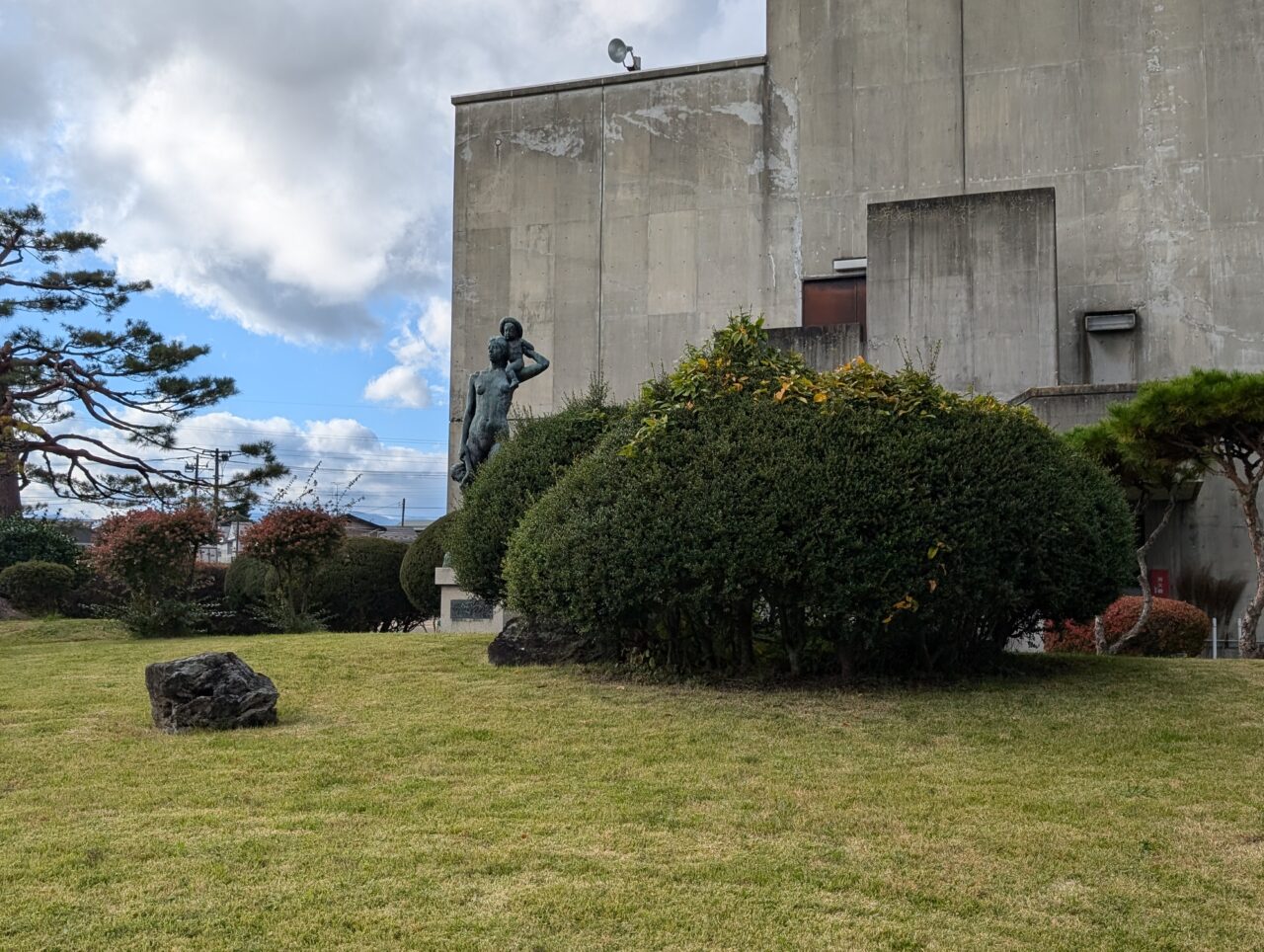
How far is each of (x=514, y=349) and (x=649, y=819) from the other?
382 inches

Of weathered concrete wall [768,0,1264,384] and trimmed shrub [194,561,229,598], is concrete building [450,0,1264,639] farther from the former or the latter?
trimmed shrub [194,561,229,598]

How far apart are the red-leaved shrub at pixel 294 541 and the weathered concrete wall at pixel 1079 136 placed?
9.39 meters

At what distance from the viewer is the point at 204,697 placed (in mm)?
7312

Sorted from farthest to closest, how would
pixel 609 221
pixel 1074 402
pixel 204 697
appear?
pixel 609 221 → pixel 1074 402 → pixel 204 697

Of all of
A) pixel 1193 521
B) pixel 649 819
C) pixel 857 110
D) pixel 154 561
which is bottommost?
pixel 649 819

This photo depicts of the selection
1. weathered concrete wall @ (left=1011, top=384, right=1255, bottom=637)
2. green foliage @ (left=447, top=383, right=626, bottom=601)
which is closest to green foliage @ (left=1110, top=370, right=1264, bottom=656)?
weathered concrete wall @ (left=1011, top=384, right=1255, bottom=637)

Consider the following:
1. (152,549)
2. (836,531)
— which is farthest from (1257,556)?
(152,549)

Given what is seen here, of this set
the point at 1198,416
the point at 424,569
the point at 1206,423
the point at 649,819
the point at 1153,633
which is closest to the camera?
the point at 649,819

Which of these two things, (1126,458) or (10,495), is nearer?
(1126,458)

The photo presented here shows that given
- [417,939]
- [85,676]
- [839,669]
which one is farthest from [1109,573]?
[85,676]

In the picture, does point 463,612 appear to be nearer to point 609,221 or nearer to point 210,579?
point 210,579

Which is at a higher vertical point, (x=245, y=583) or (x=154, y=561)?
(x=154, y=561)

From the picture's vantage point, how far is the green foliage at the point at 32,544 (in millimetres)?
23203

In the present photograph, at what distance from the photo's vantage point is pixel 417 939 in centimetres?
373
